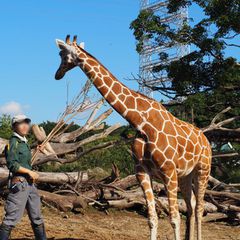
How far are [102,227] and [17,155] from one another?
10.2 feet

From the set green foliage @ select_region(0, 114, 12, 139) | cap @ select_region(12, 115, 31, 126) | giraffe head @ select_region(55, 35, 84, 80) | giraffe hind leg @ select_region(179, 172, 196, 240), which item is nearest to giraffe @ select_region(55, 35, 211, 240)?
giraffe head @ select_region(55, 35, 84, 80)

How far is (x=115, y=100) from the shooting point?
213 inches

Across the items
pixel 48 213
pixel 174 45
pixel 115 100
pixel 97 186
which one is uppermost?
pixel 174 45

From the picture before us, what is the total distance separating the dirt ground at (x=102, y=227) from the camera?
6383mm

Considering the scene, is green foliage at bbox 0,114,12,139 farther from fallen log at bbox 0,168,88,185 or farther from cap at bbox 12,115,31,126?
cap at bbox 12,115,31,126

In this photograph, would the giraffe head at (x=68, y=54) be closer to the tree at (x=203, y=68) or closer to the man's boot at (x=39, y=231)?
the man's boot at (x=39, y=231)

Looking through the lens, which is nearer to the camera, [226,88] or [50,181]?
[50,181]

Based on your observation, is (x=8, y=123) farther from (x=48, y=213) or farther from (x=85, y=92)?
(x=85, y=92)

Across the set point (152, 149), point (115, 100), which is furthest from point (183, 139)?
point (115, 100)

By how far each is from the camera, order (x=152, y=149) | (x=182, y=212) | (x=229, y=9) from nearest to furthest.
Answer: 1. (x=152, y=149)
2. (x=182, y=212)
3. (x=229, y=9)

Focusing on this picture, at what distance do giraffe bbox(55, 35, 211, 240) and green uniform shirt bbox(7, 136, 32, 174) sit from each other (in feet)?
4.20

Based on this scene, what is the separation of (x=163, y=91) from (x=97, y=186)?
4875 millimetres

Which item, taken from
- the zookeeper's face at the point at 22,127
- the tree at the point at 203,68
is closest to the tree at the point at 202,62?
the tree at the point at 203,68

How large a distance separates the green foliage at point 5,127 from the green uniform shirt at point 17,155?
9.07 m
